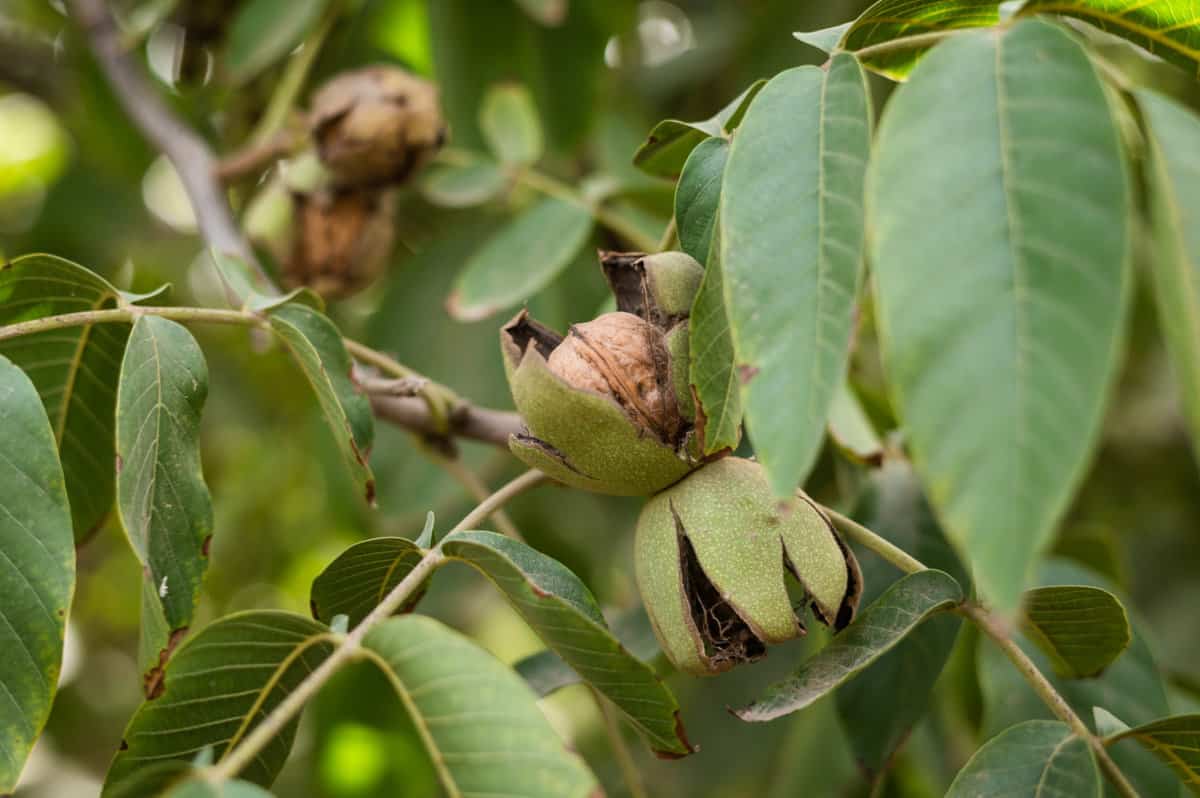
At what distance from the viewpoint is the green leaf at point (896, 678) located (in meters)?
1.36

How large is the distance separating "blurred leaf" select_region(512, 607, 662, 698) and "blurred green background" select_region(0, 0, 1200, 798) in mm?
205

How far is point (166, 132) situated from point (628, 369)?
1.42m

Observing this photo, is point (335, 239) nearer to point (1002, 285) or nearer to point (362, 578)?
point (362, 578)

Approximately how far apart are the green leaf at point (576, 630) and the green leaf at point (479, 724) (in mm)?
94

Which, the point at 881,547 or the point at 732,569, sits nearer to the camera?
the point at 732,569

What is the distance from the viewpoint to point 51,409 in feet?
4.30

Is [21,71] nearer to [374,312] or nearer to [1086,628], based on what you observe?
[374,312]

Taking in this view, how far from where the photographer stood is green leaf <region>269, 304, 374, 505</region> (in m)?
1.15

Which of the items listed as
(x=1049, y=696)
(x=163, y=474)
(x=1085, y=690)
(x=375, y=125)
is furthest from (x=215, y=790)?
(x=375, y=125)

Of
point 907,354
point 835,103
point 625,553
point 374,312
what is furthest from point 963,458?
point 625,553

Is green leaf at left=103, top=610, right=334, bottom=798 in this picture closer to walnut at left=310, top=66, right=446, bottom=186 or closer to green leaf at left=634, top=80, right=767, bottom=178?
green leaf at left=634, top=80, right=767, bottom=178

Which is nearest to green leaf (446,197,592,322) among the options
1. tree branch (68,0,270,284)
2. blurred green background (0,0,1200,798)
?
blurred green background (0,0,1200,798)

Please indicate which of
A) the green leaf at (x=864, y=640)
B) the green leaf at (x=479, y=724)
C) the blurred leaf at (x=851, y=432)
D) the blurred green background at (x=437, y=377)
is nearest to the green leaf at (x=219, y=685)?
the green leaf at (x=479, y=724)

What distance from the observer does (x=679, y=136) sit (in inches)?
48.2
